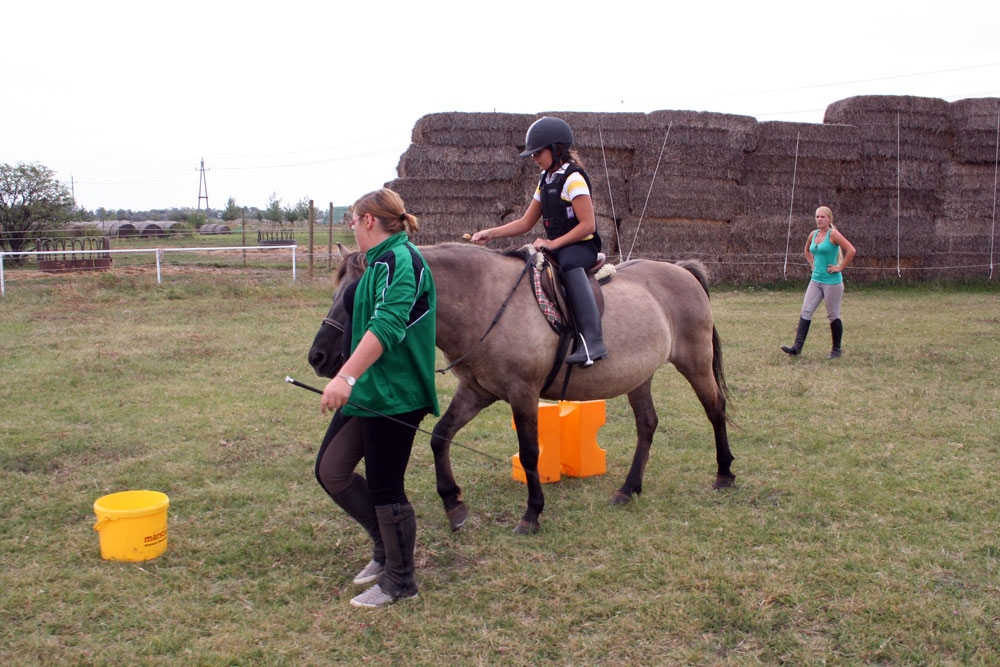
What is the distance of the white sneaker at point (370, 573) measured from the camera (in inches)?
148

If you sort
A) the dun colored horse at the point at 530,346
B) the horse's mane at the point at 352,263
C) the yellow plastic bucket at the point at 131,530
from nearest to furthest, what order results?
the horse's mane at the point at 352,263 → the yellow plastic bucket at the point at 131,530 → the dun colored horse at the point at 530,346

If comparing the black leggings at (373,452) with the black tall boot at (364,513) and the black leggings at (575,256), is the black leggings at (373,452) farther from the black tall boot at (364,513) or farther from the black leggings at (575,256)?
the black leggings at (575,256)

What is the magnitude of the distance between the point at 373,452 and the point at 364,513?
54 cm

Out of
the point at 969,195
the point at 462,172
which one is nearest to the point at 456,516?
the point at 462,172

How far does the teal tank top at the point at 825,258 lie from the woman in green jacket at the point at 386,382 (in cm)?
770

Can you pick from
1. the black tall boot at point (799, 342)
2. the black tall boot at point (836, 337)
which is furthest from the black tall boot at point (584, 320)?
the black tall boot at point (836, 337)

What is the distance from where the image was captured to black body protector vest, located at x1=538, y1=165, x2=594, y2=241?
14.9ft

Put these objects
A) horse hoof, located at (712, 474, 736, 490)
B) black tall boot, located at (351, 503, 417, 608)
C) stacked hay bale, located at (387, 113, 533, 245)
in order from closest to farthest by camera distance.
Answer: black tall boot, located at (351, 503, 417, 608), horse hoof, located at (712, 474, 736, 490), stacked hay bale, located at (387, 113, 533, 245)

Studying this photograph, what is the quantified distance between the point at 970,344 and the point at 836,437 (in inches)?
225

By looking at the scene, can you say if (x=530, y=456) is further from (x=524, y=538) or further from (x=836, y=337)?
(x=836, y=337)

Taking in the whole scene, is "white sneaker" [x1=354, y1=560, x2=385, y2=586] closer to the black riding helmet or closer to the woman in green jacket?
the woman in green jacket

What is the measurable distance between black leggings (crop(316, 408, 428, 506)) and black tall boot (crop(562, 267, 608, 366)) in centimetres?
132

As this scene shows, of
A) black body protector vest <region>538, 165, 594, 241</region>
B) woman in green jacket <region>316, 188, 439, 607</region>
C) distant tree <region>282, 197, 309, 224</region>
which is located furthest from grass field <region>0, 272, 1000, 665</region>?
distant tree <region>282, 197, 309, 224</region>

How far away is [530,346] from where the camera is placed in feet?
14.0
